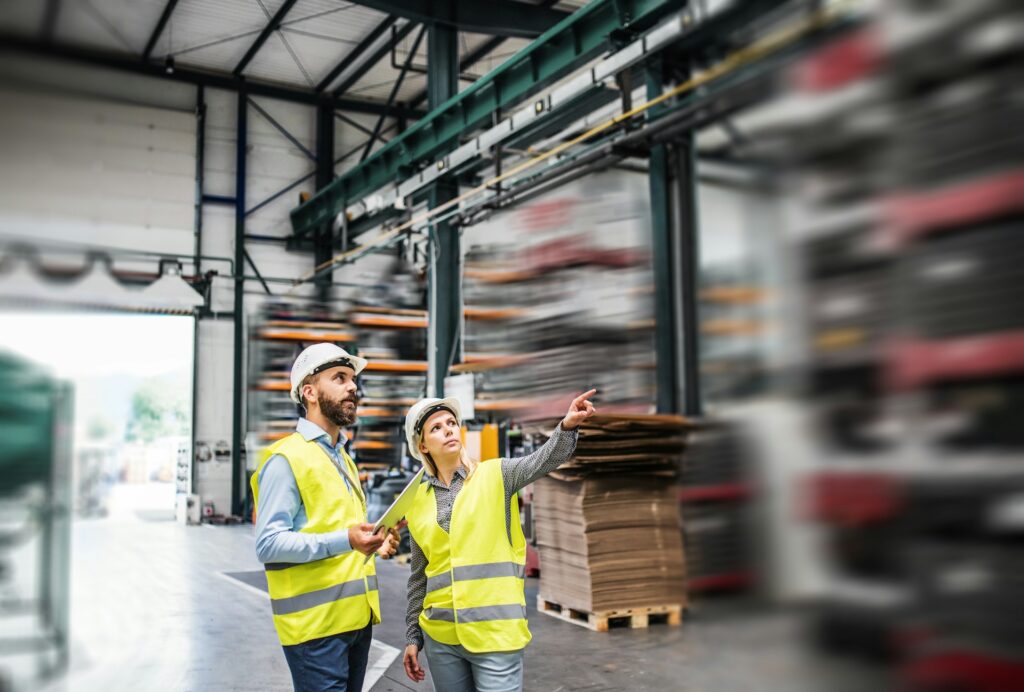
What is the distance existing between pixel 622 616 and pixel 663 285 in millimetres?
2726

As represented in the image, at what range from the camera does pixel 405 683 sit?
16.4 ft

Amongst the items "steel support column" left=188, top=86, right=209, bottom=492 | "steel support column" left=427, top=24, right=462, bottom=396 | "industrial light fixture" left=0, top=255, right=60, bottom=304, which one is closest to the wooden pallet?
"steel support column" left=427, top=24, right=462, bottom=396

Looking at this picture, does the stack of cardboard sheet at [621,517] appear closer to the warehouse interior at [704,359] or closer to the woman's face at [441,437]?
the warehouse interior at [704,359]

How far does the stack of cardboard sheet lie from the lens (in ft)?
20.8

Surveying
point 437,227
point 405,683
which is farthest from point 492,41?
point 405,683

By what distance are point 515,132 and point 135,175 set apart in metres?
7.60

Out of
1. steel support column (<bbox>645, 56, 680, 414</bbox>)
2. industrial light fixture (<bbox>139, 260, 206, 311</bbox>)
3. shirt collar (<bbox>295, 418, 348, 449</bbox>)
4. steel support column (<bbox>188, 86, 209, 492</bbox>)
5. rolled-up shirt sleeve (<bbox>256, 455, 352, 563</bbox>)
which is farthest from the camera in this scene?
steel support column (<bbox>188, 86, 209, 492</bbox>)

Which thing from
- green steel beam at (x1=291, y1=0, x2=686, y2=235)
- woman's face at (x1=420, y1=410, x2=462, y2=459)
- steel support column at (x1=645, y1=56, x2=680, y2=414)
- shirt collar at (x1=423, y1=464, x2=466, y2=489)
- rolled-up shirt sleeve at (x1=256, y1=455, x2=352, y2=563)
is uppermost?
green steel beam at (x1=291, y1=0, x2=686, y2=235)

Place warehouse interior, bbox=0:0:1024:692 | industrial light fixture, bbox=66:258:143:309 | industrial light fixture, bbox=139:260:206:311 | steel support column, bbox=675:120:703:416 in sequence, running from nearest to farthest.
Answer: warehouse interior, bbox=0:0:1024:692 → industrial light fixture, bbox=66:258:143:309 → steel support column, bbox=675:120:703:416 → industrial light fixture, bbox=139:260:206:311

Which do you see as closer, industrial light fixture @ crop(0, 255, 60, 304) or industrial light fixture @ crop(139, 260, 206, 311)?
industrial light fixture @ crop(0, 255, 60, 304)

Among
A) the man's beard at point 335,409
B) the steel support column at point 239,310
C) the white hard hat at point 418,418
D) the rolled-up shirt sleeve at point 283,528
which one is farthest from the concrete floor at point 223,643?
the steel support column at point 239,310

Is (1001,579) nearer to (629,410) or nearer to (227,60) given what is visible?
(629,410)

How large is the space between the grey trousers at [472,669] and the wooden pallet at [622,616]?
3897mm

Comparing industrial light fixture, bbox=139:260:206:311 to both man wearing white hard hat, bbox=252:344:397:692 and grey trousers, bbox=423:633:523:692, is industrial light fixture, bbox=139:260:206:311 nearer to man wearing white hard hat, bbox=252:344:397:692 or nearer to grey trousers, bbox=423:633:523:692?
man wearing white hard hat, bbox=252:344:397:692
